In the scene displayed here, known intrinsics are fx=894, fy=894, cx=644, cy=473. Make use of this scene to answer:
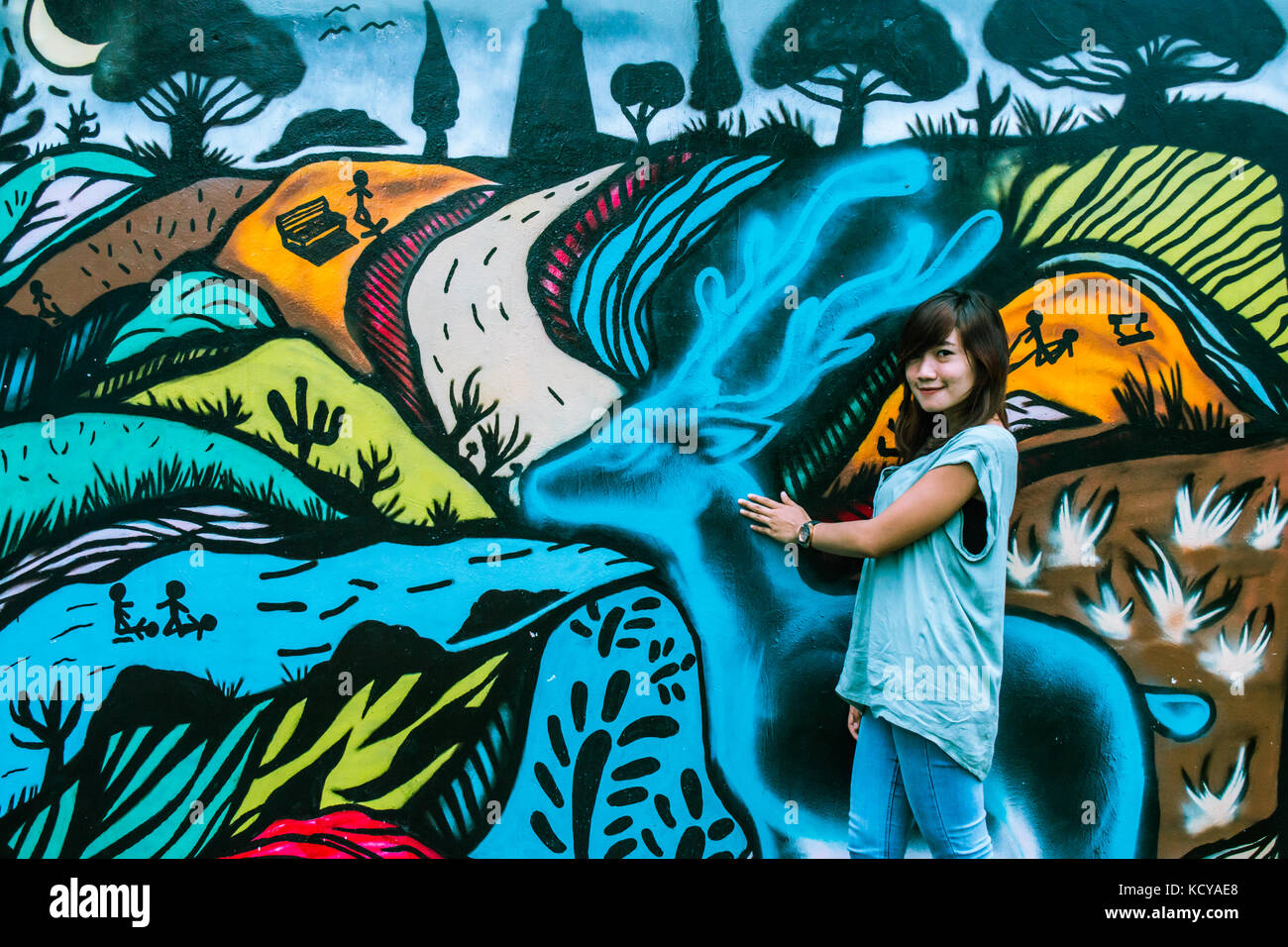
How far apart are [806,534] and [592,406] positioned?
0.93 m

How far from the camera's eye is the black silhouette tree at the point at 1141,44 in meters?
3.32

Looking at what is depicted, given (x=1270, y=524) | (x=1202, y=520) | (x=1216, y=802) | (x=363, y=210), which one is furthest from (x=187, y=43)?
(x=1216, y=802)

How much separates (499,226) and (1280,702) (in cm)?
341

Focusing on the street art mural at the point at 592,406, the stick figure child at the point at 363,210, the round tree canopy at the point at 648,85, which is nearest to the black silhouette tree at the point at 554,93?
the street art mural at the point at 592,406

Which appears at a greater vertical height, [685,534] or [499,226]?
[499,226]

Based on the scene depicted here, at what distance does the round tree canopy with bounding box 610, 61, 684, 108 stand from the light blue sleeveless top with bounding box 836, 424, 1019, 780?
1.65 m

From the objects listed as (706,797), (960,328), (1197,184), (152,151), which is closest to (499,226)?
(152,151)

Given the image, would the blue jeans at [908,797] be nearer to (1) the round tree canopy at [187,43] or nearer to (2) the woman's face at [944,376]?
(2) the woman's face at [944,376]

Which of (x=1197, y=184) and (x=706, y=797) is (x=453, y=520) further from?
(x=1197, y=184)

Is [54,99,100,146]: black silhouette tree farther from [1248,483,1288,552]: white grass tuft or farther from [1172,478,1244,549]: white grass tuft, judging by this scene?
[1248,483,1288,552]: white grass tuft

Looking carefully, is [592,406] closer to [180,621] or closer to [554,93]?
[554,93]

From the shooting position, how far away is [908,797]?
2826mm

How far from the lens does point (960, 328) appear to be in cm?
292

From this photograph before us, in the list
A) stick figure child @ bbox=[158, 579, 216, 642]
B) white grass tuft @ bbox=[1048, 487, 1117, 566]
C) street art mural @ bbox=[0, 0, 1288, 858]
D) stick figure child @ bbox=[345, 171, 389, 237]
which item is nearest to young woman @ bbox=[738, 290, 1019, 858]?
street art mural @ bbox=[0, 0, 1288, 858]
